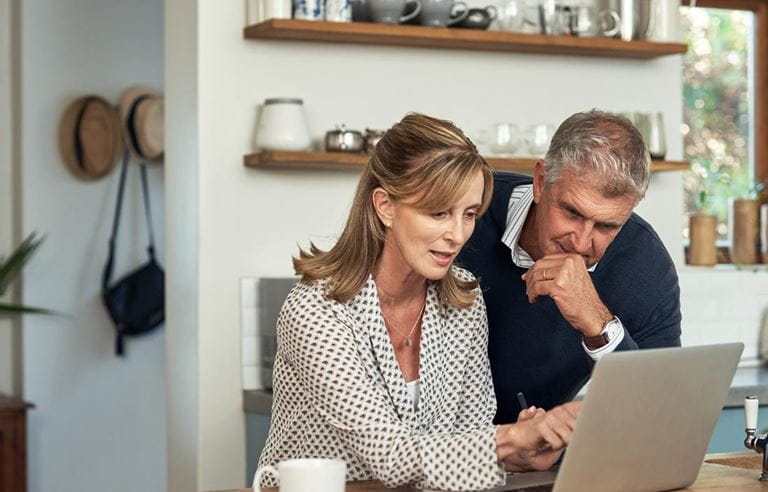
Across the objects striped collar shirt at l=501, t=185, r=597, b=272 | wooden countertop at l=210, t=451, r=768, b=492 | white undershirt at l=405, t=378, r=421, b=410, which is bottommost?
wooden countertop at l=210, t=451, r=768, b=492

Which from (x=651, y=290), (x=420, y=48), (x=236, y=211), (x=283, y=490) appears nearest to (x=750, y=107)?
(x=420, y=48)

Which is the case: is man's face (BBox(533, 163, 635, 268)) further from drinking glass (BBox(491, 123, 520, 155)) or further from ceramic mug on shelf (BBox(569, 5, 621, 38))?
ceramic mug on shelf (BBox(569, 5, 621, 38))

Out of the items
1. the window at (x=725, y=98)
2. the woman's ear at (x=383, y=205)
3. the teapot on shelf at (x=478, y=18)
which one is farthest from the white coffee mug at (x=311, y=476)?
the window at (x=725, y=98)

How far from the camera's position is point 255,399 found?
3.75 m

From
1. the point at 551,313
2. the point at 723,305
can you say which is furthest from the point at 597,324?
the point at 723,305

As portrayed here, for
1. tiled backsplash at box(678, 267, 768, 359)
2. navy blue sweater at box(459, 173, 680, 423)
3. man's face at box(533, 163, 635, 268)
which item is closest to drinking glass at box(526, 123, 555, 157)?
tiled backsplash at box(678, 267, 768, 359)

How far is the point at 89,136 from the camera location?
204 inches

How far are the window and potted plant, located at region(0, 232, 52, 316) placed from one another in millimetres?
2520

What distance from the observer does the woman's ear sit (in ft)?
7.23

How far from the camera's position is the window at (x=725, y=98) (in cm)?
502

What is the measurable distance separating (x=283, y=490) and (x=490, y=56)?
8.83ft

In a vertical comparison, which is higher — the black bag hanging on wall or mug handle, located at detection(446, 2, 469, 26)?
mug handle, located at detection(446, 2, 469, 26)

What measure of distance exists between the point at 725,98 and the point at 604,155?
9.56ft

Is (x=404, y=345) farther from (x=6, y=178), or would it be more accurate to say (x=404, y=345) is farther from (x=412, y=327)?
(x=6, y=178)
